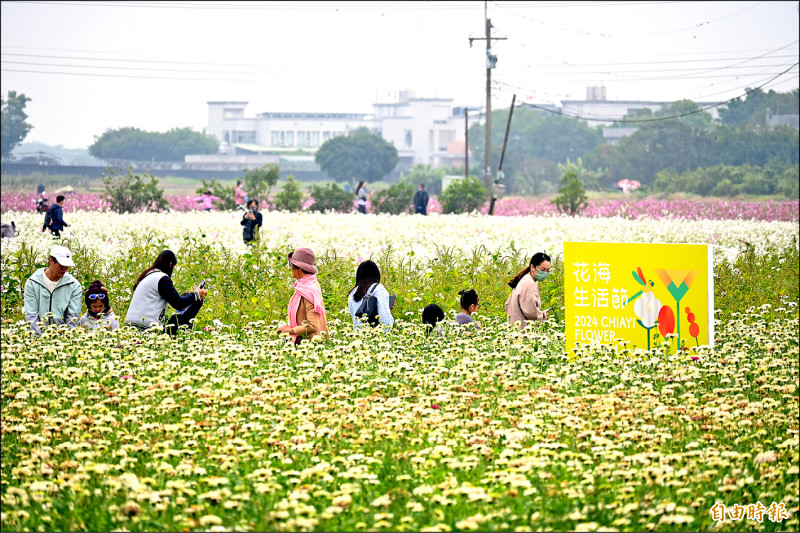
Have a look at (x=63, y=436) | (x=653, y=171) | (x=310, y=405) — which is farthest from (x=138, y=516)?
(x=653, y=171)

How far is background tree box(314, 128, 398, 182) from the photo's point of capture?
3647 inches

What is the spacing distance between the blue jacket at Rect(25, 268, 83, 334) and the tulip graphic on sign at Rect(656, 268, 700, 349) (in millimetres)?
5526

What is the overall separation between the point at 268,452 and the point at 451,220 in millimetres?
20627

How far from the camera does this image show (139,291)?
9711 millimetres

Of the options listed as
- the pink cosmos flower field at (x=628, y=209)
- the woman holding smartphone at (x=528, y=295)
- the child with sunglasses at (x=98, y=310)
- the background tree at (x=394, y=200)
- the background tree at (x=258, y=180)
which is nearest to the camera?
the child with sunglasses at (x=98, y=310)

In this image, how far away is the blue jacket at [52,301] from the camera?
9586mm

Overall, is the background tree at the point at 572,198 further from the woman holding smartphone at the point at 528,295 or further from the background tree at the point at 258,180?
the woman holding smartphone at the point at 528,295

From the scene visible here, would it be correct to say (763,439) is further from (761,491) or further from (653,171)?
(653,171)

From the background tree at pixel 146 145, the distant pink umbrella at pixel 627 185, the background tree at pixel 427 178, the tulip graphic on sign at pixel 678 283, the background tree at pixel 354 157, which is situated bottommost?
the tulip graphic on sign at pixel 678 283

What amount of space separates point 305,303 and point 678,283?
3.41 m

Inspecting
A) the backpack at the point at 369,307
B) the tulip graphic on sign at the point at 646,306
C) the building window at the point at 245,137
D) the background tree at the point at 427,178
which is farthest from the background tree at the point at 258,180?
the building window at the point at 245,137

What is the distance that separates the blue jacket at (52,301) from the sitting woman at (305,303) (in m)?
2.03

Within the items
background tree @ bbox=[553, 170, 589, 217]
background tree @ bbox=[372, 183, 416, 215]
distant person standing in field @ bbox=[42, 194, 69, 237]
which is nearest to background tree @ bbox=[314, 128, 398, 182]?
background tree @ bbox=[372, 183, 416, 215]

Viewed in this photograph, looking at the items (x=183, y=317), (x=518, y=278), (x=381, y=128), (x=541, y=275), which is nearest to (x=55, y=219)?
(x=183, y=317)
